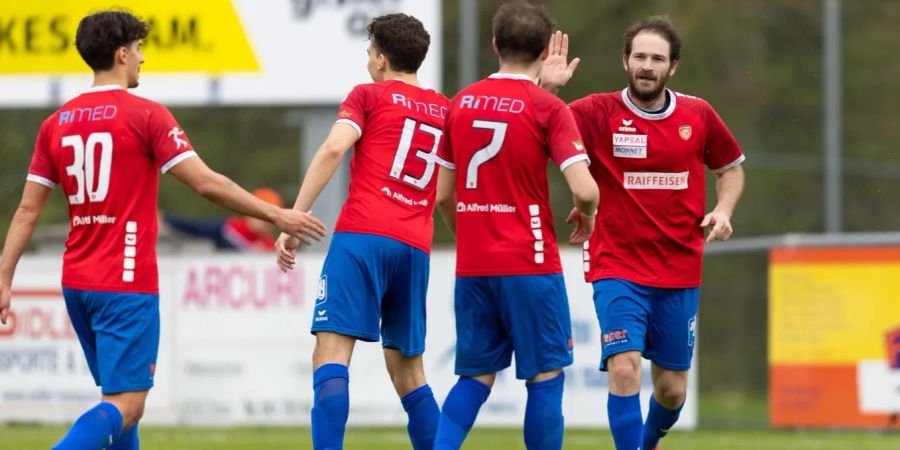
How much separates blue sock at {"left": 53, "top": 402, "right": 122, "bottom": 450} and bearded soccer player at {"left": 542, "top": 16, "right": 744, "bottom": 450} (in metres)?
2.41

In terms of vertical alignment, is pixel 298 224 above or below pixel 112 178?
below

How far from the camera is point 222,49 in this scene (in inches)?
598

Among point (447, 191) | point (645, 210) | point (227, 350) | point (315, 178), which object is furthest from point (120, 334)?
point (227, 350)

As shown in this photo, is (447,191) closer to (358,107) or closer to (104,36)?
(358,107)

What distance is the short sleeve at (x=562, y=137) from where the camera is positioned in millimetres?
7039

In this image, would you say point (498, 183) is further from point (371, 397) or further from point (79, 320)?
point (371, 397)

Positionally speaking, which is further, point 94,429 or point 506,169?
point 506,169

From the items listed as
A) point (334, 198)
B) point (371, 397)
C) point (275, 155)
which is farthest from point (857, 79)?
point (371, 397)

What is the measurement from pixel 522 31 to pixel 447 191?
0.85 metres

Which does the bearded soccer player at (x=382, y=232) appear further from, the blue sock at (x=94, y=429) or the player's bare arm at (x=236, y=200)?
the blue sock at (x=94, y=429)

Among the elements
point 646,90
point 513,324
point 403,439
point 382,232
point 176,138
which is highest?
point 646,90

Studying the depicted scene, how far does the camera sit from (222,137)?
79.9 feet

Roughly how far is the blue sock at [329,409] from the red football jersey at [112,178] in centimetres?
91

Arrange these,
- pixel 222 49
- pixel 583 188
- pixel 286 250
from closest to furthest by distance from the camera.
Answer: pixel 583 188, pixel 286 250, pixel 222 49
